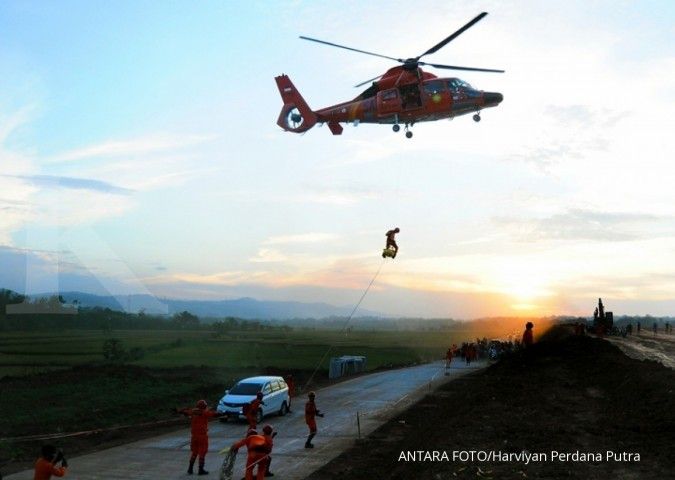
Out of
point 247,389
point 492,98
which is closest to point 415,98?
point 492,98

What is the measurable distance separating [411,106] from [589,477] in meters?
20.6

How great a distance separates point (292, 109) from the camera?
34.6 meters

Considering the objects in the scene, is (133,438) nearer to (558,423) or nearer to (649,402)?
(558,423)

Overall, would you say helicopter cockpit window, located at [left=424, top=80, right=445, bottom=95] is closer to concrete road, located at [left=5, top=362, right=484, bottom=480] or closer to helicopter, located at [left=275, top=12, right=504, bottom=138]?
helicopter, located at [left=275, top=12, right=504, bottom=138]

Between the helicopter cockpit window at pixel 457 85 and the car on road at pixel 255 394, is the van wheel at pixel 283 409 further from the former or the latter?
the helicopter cockpit window at pixel 457 85

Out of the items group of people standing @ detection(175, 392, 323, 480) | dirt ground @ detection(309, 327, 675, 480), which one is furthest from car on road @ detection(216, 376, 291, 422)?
dirt ground @ detection(309, 327, 675, 480)

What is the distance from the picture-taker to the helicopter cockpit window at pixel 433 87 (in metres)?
28.5

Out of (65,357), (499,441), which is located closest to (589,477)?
(499,441)

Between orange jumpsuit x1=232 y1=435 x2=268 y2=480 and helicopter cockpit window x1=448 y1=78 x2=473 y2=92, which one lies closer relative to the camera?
orange jumpsuit x1=232 y1=435 x2=268 y2=480

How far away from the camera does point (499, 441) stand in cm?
1467

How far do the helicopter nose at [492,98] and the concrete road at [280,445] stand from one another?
15550 millimetres

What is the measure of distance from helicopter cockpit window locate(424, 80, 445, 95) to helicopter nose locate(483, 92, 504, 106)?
248 centimetres

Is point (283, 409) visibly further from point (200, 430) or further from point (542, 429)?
point (542, 429)

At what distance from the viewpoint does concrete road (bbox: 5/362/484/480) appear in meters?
14.9
